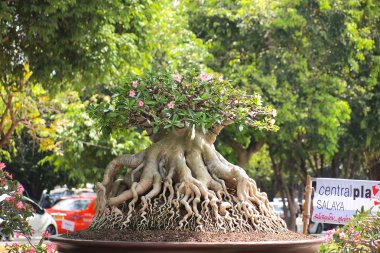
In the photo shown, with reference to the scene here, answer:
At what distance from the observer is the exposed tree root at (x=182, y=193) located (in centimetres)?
639

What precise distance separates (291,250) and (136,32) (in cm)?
1020

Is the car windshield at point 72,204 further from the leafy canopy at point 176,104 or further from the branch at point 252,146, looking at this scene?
the leafy canopy at point 176,104

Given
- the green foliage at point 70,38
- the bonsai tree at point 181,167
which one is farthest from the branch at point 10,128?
the bonsai tree at point 181,167

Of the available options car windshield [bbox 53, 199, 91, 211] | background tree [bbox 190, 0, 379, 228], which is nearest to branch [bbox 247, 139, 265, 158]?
background tree [bbox 190, 0, 379, 228]

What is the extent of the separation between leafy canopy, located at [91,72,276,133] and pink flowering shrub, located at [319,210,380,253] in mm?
1234

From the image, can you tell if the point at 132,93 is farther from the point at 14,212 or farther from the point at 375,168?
the point at 375,168

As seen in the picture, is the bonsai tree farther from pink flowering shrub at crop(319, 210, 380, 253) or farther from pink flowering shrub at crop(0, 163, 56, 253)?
pink flowering shrub at crop(0, 163, 56, 253)

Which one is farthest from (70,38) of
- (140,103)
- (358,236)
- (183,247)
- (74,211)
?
(74,211)

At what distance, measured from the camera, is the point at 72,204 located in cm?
2653

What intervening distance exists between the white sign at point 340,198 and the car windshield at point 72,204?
45.4 feet

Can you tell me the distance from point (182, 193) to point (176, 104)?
781 millimetres

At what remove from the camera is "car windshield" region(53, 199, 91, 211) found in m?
26.1

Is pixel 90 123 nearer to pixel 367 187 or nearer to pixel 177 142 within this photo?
pixel 367 187

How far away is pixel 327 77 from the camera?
22.0 meters
